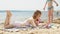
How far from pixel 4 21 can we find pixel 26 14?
0.93 feet

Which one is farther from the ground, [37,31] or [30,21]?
[30,21]

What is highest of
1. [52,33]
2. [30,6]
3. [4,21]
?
[30,6]

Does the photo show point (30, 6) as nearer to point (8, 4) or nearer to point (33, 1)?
point (33, 1)

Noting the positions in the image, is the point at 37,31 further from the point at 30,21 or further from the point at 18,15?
the point at 18,15

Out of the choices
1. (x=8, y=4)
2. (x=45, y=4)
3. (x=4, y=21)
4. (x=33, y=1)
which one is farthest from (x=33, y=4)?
(x=4, y=21)

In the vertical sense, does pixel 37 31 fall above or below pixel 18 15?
below

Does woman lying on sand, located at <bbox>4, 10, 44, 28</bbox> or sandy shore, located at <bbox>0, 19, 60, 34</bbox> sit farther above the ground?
woman lying on sand, located at <bbox>4, 10, 44, 28</bbox>

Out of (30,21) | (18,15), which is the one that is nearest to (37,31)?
(30,21)

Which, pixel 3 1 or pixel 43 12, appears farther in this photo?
pixel 43 12

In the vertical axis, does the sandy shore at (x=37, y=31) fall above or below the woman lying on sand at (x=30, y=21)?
below

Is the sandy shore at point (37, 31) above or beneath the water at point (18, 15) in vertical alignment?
beneath

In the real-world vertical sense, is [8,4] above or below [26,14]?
above

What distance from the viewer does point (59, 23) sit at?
1669 mm

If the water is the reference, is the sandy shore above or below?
below
